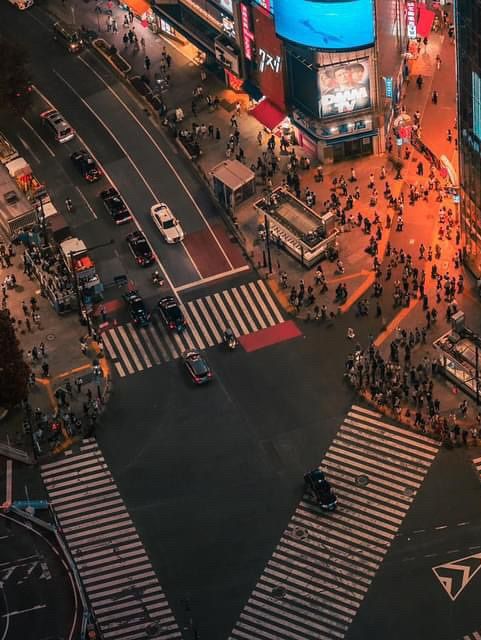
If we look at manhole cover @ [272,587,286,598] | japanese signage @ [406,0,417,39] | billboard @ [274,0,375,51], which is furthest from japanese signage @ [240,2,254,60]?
manhole cover @ [272,587,286,598]

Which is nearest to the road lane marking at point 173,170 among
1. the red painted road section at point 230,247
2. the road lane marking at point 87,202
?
the red painted road section at point 230,247

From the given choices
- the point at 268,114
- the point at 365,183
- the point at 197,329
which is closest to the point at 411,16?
the point at 365,183

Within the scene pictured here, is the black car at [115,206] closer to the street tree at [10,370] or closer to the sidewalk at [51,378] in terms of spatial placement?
the sidewalk at [51,378]

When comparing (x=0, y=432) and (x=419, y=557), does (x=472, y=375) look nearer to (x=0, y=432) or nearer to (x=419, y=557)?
(x=419, y=557)

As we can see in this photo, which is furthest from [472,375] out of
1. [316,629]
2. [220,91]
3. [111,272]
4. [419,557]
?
[220,91]

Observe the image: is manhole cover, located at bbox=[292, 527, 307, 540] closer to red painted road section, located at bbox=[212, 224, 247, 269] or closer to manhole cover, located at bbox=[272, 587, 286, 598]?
manhole cover, located at bbox=[272, 587, 286, 598]
